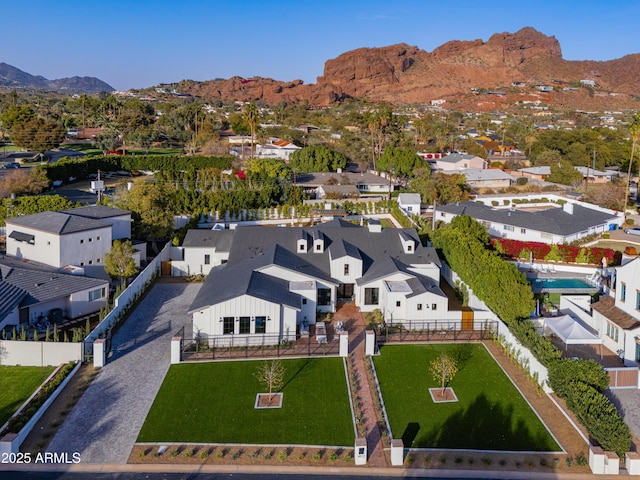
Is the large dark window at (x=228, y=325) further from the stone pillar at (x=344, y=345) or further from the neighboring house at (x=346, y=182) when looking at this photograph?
the neighboring house at (x=346, y=182)

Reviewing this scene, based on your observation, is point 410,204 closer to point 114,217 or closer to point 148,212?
point 148,212

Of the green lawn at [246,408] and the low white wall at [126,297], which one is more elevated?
the low white wall at [126,297]

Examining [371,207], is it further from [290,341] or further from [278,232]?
[290,341]

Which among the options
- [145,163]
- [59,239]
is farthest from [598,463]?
[145,163]

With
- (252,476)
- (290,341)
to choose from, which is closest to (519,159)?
(290,341)

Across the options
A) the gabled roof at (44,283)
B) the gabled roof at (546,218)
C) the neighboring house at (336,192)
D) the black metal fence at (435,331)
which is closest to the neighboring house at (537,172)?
the gabled roof at (546,218)

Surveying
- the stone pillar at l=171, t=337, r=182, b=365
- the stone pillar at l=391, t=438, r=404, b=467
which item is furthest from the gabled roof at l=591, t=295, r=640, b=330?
the stone pillar at l=171, t=337, r=182, b=365

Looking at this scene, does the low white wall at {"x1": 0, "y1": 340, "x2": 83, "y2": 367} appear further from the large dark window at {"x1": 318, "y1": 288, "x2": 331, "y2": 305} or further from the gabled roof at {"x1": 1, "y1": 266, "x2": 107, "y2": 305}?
the large dark window at {"x1": 318, "y1": 288, "x2": 331, "y2": 305}
